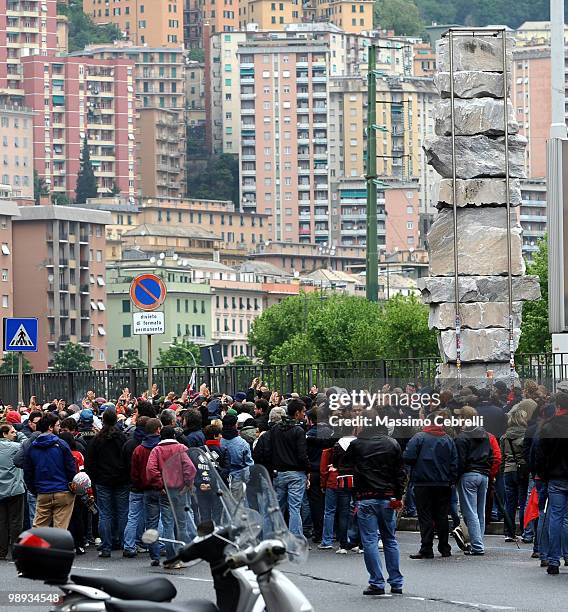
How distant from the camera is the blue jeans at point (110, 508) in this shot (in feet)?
71.3

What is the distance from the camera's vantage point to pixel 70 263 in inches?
7402

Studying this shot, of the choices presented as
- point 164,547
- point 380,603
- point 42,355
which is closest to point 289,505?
point 164,547

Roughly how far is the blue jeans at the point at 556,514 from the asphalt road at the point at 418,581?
0.72ft

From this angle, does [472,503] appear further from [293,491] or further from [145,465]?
[145,465]

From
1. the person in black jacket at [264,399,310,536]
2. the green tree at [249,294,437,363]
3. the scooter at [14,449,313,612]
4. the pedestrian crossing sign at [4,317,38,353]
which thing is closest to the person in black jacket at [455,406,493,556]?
the person in black jacket at [264,399,310,536]

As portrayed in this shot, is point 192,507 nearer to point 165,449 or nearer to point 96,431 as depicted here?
point 165,449

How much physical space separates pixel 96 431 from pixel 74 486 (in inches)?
99.7

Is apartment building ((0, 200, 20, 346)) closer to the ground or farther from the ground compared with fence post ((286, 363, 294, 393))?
farther from the ground

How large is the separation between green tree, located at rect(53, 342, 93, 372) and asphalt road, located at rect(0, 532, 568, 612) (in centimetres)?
15518

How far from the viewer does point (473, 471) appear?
2094 centimetres

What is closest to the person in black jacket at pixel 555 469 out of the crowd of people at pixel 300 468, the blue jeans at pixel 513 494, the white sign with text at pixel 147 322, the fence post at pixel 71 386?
the crowd of people at pixel 300 468

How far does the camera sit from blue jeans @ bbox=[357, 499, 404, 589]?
1725 cm

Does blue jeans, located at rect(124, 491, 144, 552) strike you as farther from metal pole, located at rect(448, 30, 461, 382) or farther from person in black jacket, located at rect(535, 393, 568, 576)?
metal pole, located at rect(448, 30, 461, 382)

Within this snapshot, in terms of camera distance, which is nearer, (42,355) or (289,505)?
(289,505)
